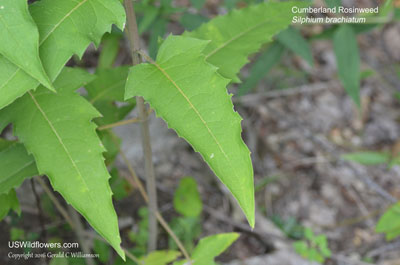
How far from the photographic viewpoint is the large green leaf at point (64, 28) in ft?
3.74

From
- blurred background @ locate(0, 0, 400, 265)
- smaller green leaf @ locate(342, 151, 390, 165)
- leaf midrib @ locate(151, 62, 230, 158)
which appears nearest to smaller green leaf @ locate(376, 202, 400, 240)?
blurred background @ locate(0, 0, 400, 265)

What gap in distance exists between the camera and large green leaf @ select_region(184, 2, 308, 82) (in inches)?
63.7

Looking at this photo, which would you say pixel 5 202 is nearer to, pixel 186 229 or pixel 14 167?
pixel 14 167

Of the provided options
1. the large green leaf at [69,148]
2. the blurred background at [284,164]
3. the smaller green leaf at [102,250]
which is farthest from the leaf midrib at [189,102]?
the smaller green leaf at [102,250]

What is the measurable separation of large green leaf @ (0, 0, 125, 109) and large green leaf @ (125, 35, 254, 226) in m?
0.17

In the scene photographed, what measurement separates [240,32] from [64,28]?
755 millimetres

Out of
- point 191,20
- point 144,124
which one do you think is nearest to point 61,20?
point 144,124

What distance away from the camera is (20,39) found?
1064 millimetres

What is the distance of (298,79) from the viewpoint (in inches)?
157

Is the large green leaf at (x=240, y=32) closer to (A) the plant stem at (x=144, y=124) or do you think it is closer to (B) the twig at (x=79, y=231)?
(A) the plant stem at (x=144, y=124)

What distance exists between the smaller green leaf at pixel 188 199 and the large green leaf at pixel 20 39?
154 centimetres

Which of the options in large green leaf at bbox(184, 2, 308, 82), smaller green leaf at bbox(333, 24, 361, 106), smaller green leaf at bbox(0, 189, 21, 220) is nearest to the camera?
smaller green leaf at bbox(0, 189, 21, 220)

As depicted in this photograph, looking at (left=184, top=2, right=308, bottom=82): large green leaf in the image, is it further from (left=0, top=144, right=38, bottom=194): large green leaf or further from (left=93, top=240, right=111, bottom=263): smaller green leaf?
(left=93, top=240, right=111, bottom=263): smaller green leaf

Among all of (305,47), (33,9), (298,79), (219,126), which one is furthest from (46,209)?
(298,79)
